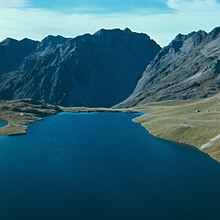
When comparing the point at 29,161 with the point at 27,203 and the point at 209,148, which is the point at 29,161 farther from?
the point at 209,148

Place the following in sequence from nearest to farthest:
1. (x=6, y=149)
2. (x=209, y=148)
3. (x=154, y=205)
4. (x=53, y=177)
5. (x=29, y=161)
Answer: (x=154, y=205) < (x=53, y=177) < (x=29, y=161) < (x=209, y=148) < (x=6, y=149)

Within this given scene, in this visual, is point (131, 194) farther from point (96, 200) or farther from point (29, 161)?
point (29, 161)

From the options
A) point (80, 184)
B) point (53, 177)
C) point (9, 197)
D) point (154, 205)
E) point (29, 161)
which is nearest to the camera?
point (154, 205)

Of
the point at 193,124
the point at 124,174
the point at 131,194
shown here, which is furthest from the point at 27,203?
the point at 193,124

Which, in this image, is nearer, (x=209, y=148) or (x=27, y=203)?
(x=27, y=203)

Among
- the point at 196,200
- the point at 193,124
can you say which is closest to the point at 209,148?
the point at 193,124

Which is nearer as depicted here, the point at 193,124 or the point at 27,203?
the point at 27,203
